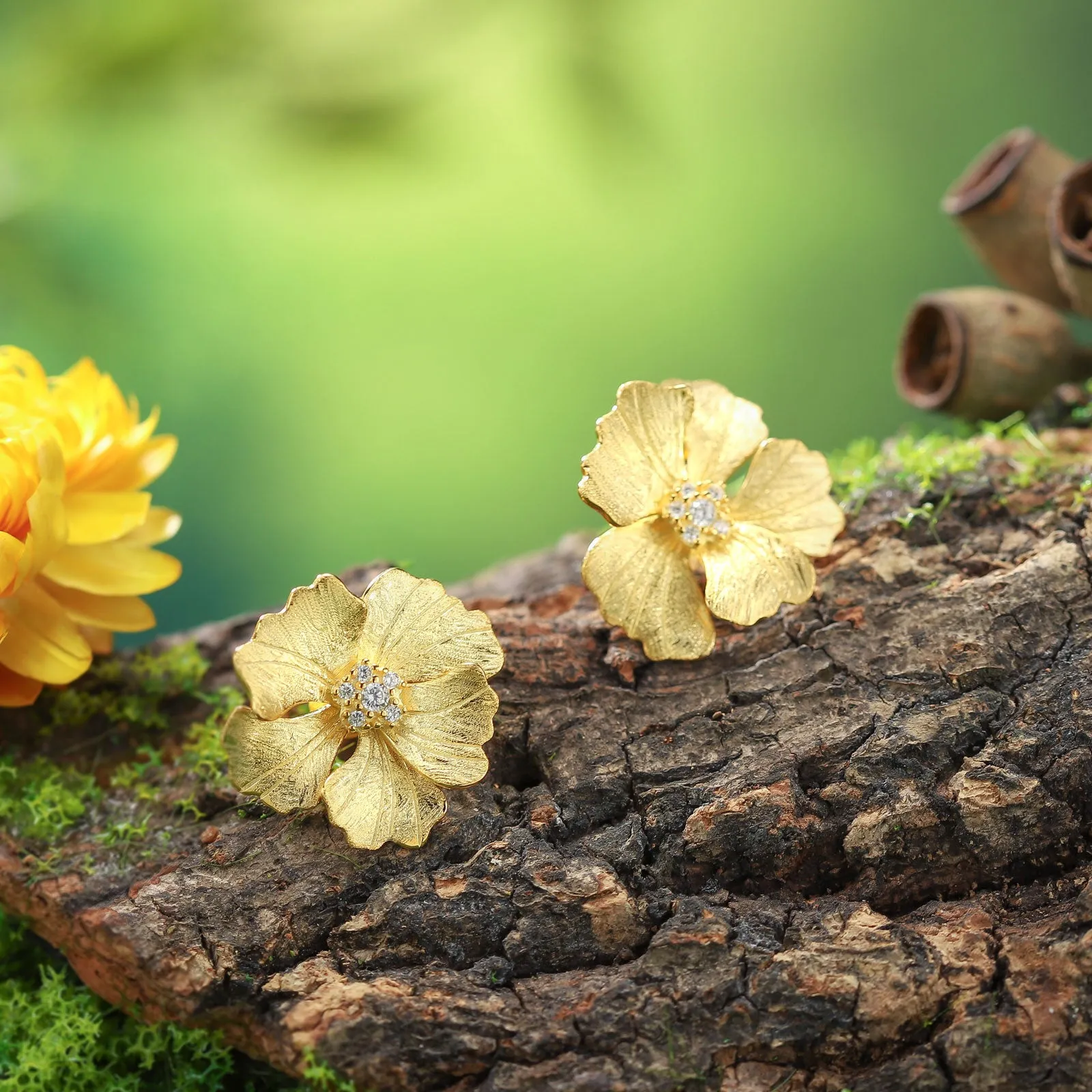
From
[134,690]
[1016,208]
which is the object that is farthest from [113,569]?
[1016,208]

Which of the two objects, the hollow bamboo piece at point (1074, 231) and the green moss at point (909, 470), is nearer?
the green moss at point (909, 470)

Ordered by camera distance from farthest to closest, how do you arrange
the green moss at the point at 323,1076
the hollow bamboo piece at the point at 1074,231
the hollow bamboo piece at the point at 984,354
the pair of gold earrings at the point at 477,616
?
the hollow bamboo piece at the point at 984,354 < the hollow bamboo piece at the point at 1074,231 < the pair of gold earrings at the point at 477,616 < the green moss at the point at 323,1076

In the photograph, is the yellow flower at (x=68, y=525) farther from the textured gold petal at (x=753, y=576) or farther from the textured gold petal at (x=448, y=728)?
the textured gold petal at (x=753, y=576)

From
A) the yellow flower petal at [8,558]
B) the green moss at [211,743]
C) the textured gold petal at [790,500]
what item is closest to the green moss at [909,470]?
the textured gold petal at [790,500]

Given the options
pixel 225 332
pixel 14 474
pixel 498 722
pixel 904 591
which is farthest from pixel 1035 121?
pixel 14 474

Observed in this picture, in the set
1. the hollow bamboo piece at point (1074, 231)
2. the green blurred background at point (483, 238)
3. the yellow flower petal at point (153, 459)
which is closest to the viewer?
the yellow flower petal at point (153, 459)

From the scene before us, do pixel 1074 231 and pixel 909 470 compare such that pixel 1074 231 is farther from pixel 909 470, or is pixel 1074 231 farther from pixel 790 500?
pixel 790 500

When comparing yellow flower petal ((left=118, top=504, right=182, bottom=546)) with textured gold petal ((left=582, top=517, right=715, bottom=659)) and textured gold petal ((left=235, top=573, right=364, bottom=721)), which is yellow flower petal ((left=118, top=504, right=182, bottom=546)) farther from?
textured gold petal ((left=582, top=517, right=715, bottom=659))

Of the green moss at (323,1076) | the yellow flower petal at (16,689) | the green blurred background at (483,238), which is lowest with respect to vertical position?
the green moss at (323,1076)
